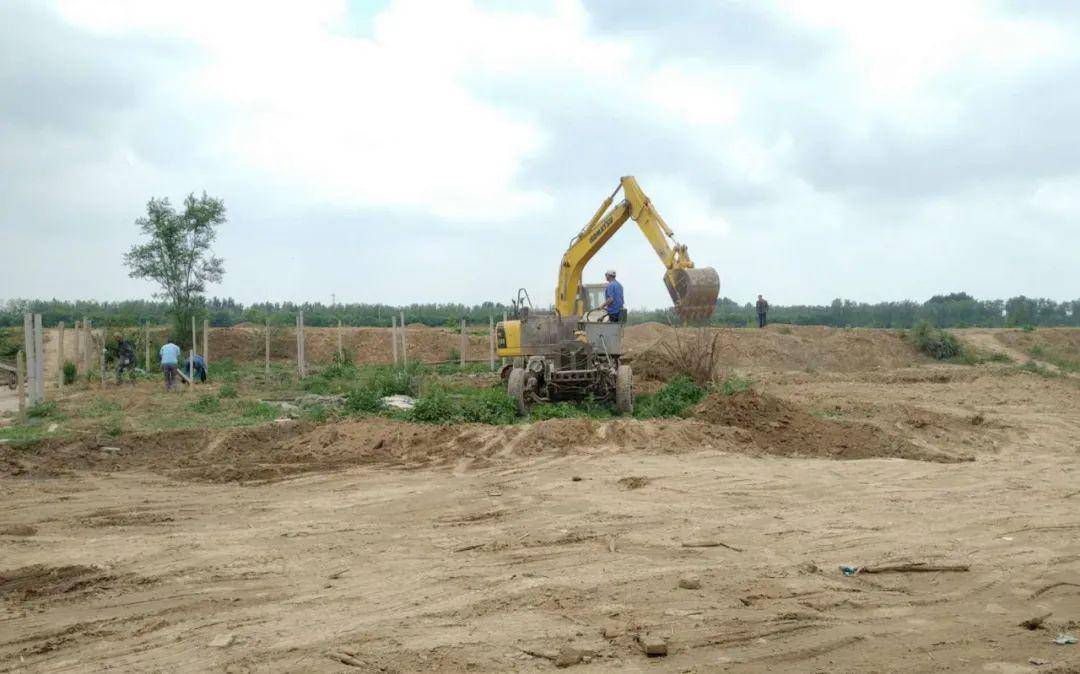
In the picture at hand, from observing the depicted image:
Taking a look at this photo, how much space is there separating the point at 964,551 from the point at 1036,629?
5.89 feet

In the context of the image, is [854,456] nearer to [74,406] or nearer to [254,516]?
[254,516]

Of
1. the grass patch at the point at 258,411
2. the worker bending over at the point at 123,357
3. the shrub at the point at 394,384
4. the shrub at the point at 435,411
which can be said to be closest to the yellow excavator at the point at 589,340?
the shrub at the point at 435,411

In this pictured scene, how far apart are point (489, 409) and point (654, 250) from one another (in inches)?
195

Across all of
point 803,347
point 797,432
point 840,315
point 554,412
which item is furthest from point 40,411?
point 840,315

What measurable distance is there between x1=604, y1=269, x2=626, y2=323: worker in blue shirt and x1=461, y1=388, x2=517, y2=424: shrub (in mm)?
2795

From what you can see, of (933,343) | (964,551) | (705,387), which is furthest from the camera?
(933,343)

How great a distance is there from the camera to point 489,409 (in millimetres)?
15242

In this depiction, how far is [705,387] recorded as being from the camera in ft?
57.0

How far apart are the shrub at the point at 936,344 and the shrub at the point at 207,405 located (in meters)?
27.2

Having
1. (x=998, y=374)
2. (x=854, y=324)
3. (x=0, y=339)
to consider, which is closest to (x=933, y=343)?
(x=998, y=374)

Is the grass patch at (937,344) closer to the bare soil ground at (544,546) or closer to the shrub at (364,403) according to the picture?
the bare soil ground at (544,546)

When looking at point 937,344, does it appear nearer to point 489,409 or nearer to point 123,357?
point 489,409

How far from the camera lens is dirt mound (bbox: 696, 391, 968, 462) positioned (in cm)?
1278

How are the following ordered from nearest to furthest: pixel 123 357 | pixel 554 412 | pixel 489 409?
pixel 489 409 < pixel 554 412 < pixel 123 357
